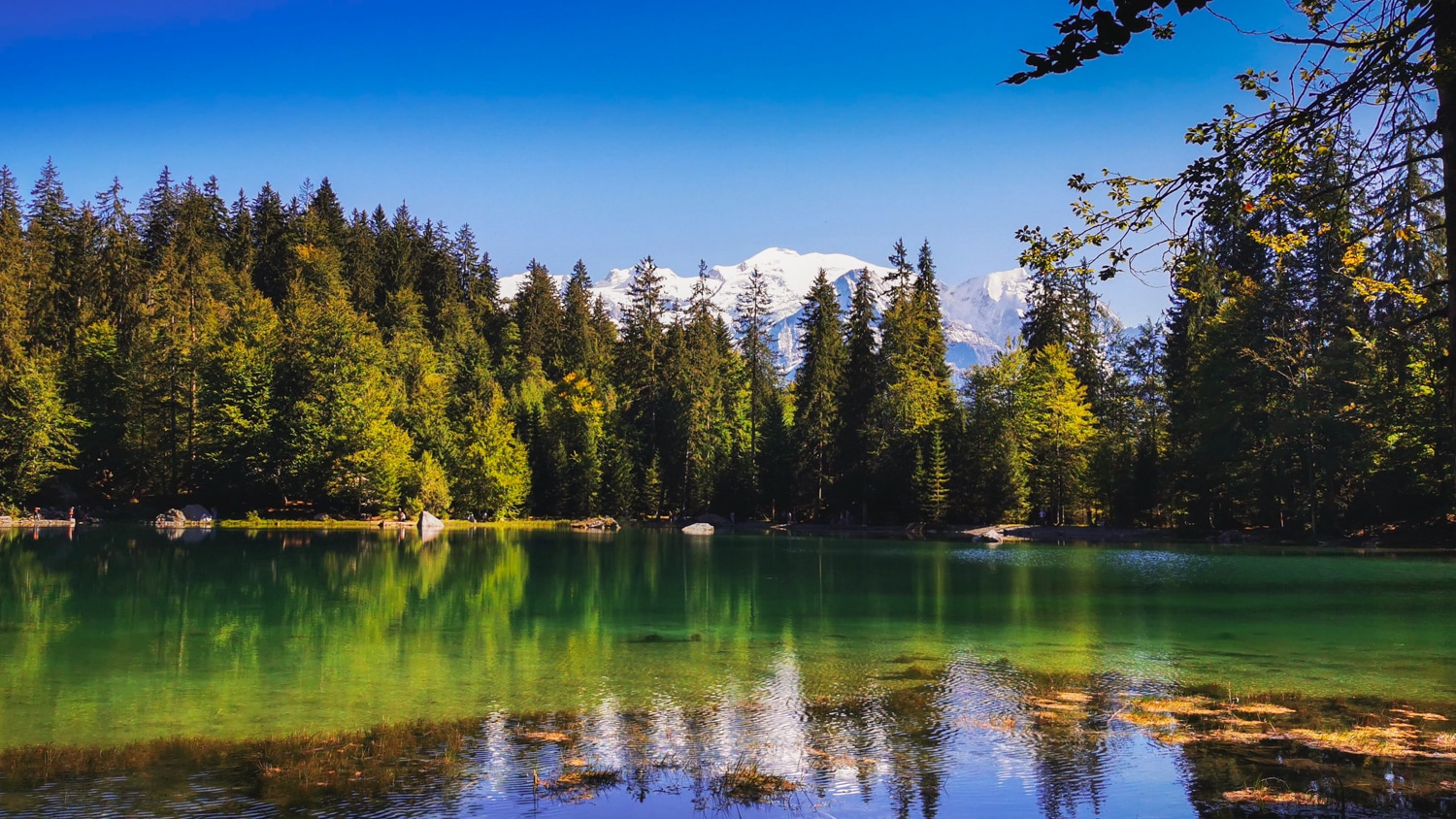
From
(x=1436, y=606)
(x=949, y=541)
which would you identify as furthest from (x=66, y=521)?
(x=1436, y=606)

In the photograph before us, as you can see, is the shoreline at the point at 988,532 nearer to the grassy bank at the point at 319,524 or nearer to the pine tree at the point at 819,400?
the grassy bank at the point at 319,524

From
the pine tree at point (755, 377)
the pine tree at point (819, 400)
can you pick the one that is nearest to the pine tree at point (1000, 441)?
the pine tree at point (819, 400)

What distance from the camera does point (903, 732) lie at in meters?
11.2

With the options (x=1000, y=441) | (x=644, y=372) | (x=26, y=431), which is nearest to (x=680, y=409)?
(x=644, y=372)

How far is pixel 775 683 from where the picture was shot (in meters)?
14.2

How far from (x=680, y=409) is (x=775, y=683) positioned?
61.6 m

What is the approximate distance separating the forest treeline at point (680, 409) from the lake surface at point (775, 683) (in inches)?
744

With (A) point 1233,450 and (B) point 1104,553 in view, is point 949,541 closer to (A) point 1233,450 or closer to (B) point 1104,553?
(B) point 1104,553

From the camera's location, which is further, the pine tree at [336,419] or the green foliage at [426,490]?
the green foliage at [426,490]

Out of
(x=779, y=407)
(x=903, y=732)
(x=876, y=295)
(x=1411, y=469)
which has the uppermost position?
(x=876, y=295)

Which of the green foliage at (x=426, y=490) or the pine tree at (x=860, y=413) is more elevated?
the pine tree at (x=860, y=413)

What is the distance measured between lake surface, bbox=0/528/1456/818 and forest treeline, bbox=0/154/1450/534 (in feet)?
62.0

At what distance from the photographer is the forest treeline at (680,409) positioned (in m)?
47.4

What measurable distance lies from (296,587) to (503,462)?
44024 mm
